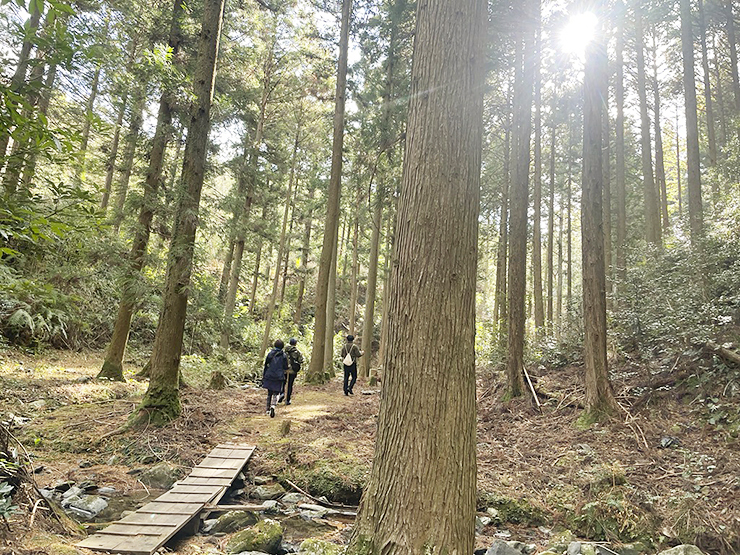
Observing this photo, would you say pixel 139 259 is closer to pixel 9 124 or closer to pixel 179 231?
pixel 179 231

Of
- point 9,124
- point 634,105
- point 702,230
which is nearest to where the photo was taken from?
point 9,124

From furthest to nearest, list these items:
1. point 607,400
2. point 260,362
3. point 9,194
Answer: point 260,362
point 607,400
point 9,194

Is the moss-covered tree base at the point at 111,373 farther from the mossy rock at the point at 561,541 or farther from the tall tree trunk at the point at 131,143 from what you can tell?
the mossy rock at the point at 561,541

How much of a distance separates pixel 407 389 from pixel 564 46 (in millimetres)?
14283

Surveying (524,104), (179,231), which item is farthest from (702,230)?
(179,231)

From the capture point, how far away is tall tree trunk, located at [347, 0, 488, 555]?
268cm

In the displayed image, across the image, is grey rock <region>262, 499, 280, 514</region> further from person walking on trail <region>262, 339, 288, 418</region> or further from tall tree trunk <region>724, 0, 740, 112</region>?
tall tree trunk <region>724, 0, 740, 112</region>

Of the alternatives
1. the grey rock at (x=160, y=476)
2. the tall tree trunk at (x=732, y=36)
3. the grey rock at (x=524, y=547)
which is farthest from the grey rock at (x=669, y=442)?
the tall tree trunk at (x=732, y=36)

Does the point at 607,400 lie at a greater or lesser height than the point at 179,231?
lesser

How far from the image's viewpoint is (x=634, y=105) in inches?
796

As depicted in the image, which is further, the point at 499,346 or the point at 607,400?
the point at 499,346

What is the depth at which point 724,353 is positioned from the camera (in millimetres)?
7055

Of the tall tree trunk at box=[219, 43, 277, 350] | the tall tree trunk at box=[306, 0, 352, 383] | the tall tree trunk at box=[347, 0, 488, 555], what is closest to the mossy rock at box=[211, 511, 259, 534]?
the tall tree trunk at box=[347, 0, 488, 555]

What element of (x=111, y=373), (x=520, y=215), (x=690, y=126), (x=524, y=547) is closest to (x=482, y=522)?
(x=524, y=547)
